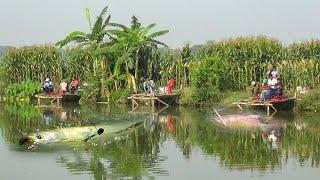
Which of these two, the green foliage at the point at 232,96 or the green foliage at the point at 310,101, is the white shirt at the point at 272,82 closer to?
the green foliage at the point at 310,101

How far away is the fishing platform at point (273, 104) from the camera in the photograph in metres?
23.9

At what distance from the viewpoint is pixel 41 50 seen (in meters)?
37.8

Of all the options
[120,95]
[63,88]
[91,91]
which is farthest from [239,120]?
[63,88]

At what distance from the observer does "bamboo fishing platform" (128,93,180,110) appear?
28.8 metres

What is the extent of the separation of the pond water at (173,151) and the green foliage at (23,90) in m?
12.6

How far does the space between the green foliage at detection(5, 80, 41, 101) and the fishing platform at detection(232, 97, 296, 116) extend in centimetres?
1495

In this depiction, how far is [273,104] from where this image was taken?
2420cm

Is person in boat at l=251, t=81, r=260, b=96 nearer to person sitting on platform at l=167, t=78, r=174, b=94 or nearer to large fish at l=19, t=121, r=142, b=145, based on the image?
person sitting on platform at l=167, t=78, r=174, b=94

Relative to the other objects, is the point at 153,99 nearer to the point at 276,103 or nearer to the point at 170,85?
the point at 170,85

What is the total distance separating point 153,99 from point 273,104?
6398 mm

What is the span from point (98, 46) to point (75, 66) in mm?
3272

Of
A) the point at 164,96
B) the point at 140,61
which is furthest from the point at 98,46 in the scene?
the point at 164,96

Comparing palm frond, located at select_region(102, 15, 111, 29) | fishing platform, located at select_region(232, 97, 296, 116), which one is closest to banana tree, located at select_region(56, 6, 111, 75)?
palm frond, located at select_region(102, 15, 111, 29)

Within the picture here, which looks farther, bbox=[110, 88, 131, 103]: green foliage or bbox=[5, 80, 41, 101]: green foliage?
bbox=[5, 80, 41, 101]: green foliage
